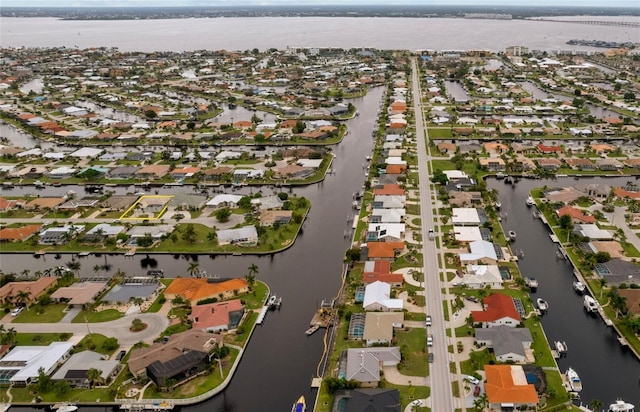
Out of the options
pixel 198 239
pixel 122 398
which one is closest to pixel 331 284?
pixel 198 239

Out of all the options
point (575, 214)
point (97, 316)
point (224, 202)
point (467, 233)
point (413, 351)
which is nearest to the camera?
point (413, 351)

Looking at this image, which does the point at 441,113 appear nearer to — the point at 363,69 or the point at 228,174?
the point at 228,174

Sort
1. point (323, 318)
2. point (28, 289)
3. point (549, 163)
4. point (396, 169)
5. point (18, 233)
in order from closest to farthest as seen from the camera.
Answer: point (323, 318) → point (28, 289) → point (18, 233) → point (396, 169) → point (549, 163)

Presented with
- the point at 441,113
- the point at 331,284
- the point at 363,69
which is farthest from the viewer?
the point at 363,69

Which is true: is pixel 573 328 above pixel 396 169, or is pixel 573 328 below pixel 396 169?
below

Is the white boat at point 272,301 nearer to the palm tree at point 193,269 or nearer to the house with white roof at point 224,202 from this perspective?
the palm tree at point 193,269

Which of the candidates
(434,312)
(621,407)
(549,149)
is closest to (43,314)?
(434,312)

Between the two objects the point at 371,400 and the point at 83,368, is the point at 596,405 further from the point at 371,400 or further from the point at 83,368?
the point at 83,368
